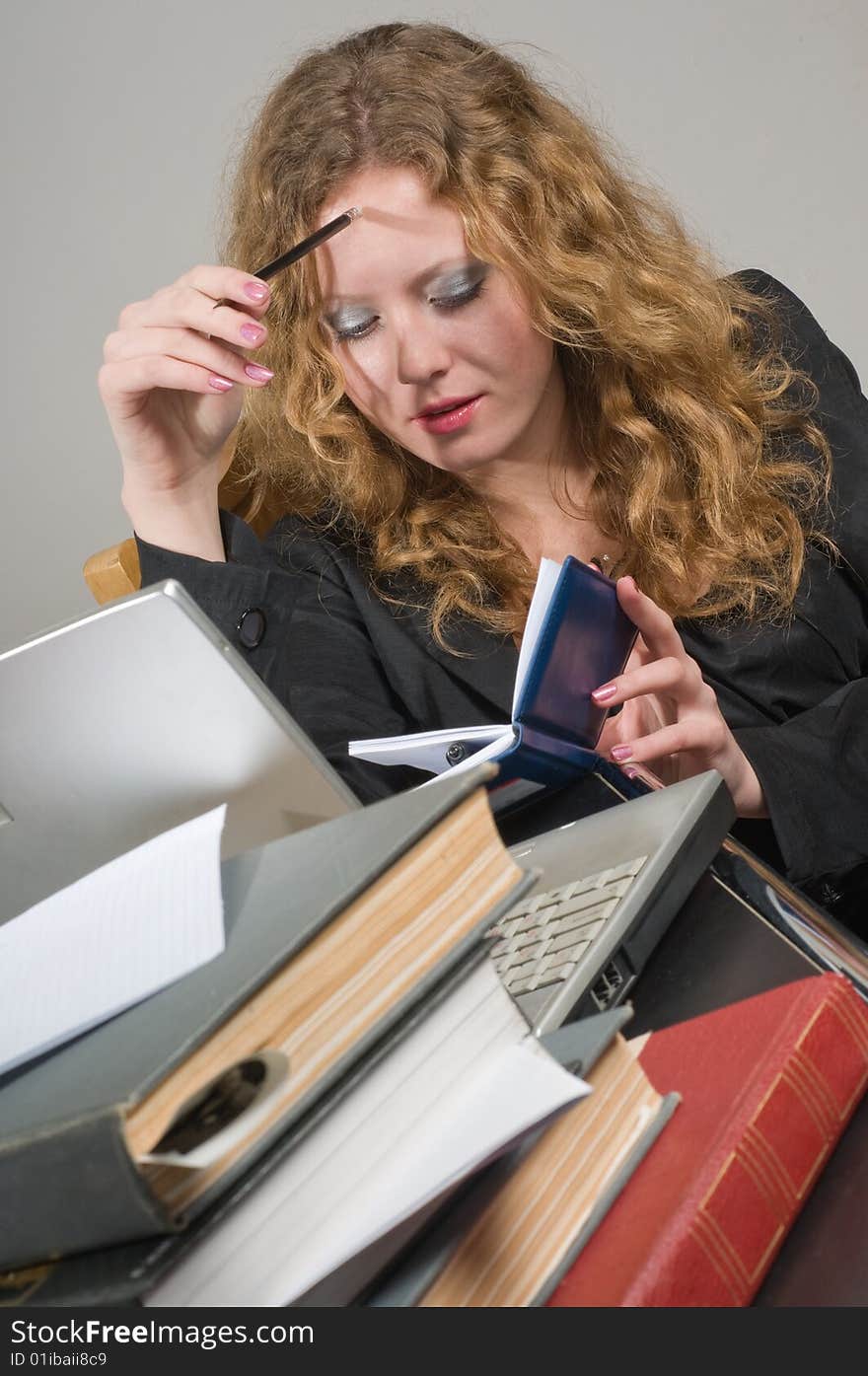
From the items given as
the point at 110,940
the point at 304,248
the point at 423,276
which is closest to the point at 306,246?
the point at 304,248

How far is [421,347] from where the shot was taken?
1188 mm

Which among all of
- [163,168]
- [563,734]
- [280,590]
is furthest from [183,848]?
[163,168]

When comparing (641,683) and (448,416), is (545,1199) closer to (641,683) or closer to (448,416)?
(641,683)

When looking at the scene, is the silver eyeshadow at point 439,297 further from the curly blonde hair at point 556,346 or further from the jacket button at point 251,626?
the jacket button at point 251,626

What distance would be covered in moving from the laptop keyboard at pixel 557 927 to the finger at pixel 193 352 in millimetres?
576

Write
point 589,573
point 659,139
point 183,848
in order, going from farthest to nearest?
1. point 659,139
2. point 589,573
3. point 183,848

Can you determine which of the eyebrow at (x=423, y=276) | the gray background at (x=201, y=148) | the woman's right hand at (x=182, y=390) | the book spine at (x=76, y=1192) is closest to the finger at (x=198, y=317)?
the woman's right hand at (x=182, y=390)

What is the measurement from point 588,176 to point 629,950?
1.01 m

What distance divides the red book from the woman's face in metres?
0.83

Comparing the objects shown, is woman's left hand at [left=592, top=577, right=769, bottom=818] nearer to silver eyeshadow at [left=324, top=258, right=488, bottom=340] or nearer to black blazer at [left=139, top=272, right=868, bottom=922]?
black blazer at [left=139, top=272, right=868, bottom=922]

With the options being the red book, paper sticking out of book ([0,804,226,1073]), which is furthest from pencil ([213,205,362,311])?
the red book

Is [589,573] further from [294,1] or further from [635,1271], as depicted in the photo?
[294,1]

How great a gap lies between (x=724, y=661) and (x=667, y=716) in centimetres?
32

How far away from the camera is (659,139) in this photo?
89.9 inches
